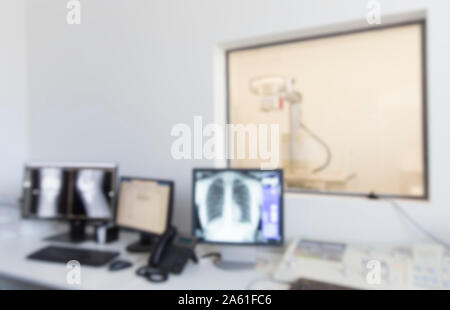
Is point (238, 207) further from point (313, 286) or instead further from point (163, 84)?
point (163, 84)

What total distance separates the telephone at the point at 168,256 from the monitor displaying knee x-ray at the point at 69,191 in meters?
0.54

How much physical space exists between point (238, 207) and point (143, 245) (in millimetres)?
612

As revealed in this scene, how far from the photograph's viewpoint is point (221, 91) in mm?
1816

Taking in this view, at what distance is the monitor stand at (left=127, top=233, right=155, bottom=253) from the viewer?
1590 mm

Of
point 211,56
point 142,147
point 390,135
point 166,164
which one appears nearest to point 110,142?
point 142,147

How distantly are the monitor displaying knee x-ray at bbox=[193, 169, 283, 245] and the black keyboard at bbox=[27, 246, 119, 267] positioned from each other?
46cm

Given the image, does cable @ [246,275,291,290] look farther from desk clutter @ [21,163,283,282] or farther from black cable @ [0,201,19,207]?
black cable @ [0,201,19,207]

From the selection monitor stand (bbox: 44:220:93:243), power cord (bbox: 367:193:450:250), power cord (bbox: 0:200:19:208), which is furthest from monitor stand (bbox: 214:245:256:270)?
power cord (bbox: 0:200:19:208)

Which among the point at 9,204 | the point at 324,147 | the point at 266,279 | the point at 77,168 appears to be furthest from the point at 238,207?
the point at 9,204

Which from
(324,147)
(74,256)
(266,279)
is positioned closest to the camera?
(266,279)

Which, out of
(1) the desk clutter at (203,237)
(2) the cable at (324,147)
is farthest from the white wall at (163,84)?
(2) the cable at (324,147)

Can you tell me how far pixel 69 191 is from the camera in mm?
1808
